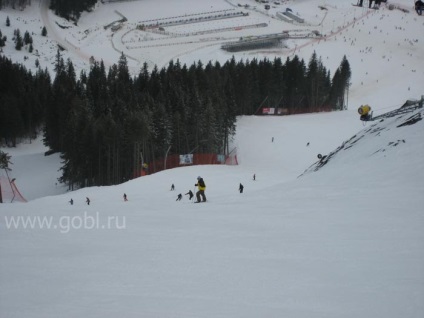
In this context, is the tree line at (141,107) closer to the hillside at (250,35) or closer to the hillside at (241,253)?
the hillside at (250,35)

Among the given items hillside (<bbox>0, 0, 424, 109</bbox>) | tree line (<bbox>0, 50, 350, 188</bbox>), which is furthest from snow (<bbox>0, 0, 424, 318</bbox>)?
hillside (<bbox>0, 0, 424, 109</bbox>)

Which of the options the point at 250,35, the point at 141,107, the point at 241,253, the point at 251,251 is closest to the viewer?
the point at 241,253

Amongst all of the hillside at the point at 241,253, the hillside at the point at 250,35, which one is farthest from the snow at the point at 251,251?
the hillside at the point at 250,35

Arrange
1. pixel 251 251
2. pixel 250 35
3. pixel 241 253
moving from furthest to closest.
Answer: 1. pixel 250 35
2. pixel 251 251
3. pixel 241 253

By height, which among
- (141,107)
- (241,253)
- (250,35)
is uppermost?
(250,35)

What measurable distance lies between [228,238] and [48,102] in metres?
61.8

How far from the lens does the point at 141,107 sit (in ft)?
157

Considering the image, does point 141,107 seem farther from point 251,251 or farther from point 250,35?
point 250,35

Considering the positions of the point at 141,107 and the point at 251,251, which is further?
the point at 141,107

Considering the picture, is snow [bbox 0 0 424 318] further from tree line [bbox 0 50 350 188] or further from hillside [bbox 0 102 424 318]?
tree line [bbox 0 50 350 188]

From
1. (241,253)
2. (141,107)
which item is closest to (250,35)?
(141,107)

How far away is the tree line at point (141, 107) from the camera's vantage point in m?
43.1

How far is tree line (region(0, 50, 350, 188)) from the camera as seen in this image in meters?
43.1

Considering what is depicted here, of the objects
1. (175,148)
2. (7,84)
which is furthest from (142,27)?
(175,148)
